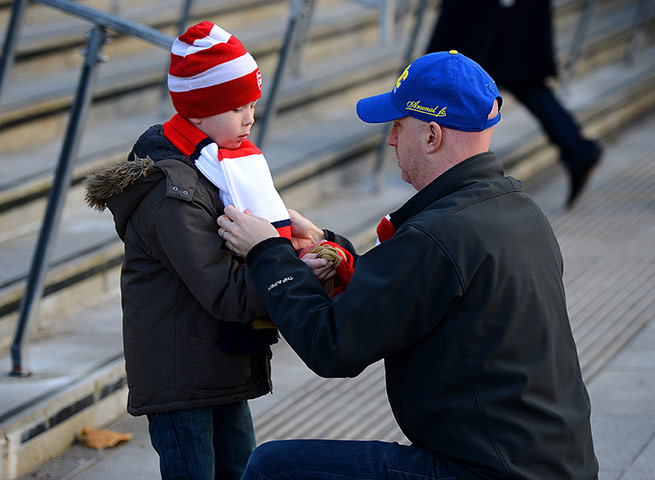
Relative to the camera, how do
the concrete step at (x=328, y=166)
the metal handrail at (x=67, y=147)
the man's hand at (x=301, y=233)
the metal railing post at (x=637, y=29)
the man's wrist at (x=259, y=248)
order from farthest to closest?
the metal railing post at (x=637, y=29) < the concrete step at (x=328, y=166) < the metal handrail at (x=67, y=147) < the man's hand at (x=301, y=233) < the man's wrist at (x=259, y=248)

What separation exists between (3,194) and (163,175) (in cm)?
228

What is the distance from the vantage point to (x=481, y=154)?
6.40 ft

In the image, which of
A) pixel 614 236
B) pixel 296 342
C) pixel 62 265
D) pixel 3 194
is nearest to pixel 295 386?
pixel 62 265

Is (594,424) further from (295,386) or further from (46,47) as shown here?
(46,47)

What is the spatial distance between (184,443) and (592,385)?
2.04m

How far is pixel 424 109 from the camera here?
1.92m

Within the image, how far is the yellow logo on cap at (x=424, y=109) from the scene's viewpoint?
1.90 m

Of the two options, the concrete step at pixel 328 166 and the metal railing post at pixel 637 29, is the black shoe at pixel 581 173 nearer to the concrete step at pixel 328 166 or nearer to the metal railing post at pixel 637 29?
the concrete step at pixel 328 166

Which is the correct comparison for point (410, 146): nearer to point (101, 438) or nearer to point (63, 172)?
point (63, 172)

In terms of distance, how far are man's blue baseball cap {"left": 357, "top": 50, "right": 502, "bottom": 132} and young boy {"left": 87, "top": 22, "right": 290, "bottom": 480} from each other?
1.28 feet

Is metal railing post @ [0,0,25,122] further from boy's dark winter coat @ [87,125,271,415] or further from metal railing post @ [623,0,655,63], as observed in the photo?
metal railing post @ [623,0,655,63]

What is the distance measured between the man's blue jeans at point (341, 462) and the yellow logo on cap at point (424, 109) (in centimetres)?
68

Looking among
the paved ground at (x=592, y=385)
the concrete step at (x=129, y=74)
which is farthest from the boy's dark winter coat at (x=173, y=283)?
the concrete step at (x=129, y=74)

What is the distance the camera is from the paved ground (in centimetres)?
309
